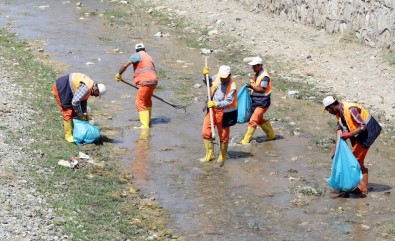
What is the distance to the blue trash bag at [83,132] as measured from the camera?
1235 cm

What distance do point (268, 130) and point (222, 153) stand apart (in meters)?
1.50

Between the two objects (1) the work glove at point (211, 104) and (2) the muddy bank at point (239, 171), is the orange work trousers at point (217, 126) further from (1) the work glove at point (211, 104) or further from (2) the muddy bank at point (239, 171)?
(2) the muddy bank at point (239, 171)

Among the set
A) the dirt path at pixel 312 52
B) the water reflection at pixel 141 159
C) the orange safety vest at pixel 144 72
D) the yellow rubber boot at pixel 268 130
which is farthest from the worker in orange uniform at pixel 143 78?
the dirt path at pixel 312 52

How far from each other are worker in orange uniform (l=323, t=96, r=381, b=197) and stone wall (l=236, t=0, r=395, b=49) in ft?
25.3

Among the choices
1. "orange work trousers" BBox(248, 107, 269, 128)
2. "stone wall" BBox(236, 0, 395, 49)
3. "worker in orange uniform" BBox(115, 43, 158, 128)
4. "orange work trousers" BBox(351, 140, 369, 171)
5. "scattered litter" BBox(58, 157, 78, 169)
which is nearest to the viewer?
"orange work trousers" BBox(351, 140, 369, 171)

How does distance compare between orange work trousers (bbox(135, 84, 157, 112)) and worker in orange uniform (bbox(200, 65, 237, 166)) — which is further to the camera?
orange work trousers (bbox(135, 84, 157, 112))

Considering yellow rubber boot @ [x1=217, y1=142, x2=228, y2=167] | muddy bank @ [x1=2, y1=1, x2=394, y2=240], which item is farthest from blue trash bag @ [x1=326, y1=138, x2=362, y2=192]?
yellow rubber boot @ [x1=217, y1=142, x2=228, y2=167]

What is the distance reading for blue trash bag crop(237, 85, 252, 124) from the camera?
1252cm

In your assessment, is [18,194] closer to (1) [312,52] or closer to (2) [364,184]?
(2) [364,184]

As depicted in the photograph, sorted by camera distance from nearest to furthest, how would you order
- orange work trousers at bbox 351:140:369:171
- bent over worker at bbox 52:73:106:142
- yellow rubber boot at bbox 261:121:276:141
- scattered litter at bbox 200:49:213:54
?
orange work trousers at bbox 351:140:369:171 < bent over worker at bbox 52:73:106:142 < yellow rubber boot at bbox 261:121:276:141 < scattered litter at bbox 200:49:213:54

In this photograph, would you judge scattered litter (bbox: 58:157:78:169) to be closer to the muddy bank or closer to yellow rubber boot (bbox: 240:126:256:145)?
the muddy bank

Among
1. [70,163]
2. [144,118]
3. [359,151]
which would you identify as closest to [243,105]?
[144,118]

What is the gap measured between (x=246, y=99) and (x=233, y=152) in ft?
2.71

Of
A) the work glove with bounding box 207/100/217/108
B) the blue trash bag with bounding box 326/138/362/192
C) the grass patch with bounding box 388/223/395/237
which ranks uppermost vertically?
the work glove with bounding box 207/100/217/108
